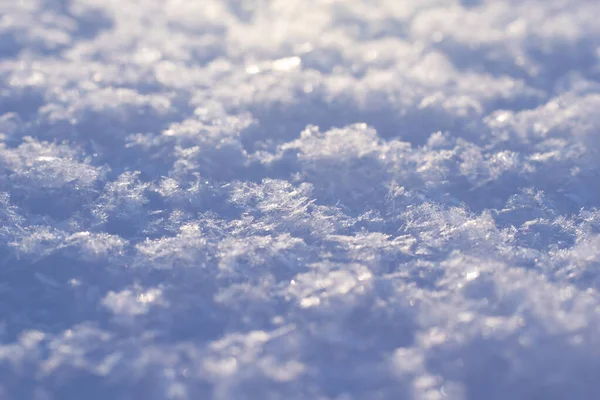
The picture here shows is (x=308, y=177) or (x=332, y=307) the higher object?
(x=308, y=177)

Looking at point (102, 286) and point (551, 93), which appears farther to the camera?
Answer: point (551, 93)

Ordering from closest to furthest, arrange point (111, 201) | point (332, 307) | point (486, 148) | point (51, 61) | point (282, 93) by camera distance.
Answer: point (332, 307) → point (111, 201) → point (486, 148) → point (282, 93) → point (51, 61)

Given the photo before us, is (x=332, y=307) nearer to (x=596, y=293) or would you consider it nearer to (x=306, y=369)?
(x=306, y=369)

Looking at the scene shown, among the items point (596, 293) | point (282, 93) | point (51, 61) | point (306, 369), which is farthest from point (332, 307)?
point (51, 61)

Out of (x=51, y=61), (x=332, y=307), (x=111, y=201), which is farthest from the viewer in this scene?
(x=51, y=61)

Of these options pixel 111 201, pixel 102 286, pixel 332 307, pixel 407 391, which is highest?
pixel 111 201

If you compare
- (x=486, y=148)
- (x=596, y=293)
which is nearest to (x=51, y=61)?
(x=486, y=148)
